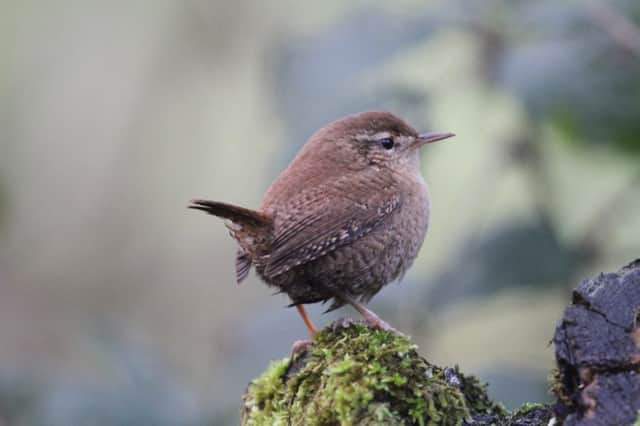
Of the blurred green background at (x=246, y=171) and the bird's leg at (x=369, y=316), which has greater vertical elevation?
the blurred green background at (x=246, y=171)

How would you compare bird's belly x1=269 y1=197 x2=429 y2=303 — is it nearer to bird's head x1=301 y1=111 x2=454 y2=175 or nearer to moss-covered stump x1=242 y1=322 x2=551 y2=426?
bird's head x1=301 y1=111 x2=454 y2=175

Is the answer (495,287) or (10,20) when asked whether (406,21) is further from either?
(10,20)

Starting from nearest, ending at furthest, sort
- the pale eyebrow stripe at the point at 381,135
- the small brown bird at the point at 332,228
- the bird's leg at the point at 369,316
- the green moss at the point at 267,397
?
1. the green moss at the point at 267,397
2. the bird's leg at the point at 369,316
3. the small brown bird at the point at 332,228
4. the pale eyebrow stripe at the point at 381,135

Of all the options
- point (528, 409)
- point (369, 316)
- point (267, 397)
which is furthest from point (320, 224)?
point (528, 409)

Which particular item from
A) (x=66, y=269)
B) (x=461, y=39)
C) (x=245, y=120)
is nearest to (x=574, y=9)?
(x=461, y=39)

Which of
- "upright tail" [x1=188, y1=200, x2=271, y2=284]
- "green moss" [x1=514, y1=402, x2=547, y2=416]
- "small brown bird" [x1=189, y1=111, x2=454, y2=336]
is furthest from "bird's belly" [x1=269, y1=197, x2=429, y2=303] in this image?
"green moss" [x1=514, y1=402, x2=547, y2=416]

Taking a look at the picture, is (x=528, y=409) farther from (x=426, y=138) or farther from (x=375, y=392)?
(x=426, y=138)

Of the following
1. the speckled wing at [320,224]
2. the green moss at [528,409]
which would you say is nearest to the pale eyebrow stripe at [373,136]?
the speckled wing at [320,224]

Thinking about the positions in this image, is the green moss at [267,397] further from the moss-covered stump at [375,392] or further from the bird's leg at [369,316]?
the bird's leg at [369,316]
